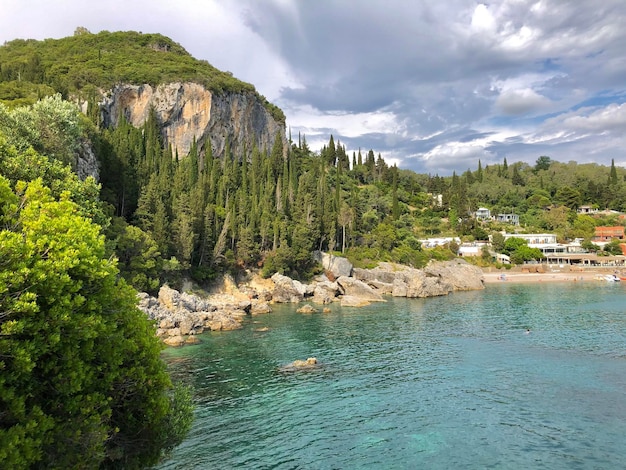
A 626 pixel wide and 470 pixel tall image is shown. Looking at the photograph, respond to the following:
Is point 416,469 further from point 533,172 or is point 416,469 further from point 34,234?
point 533,172

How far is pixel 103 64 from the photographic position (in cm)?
9056

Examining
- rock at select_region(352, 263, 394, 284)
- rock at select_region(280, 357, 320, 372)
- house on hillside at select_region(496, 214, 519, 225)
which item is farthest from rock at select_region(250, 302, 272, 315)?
house on hillside at select_region(496, 214, 519, 225)

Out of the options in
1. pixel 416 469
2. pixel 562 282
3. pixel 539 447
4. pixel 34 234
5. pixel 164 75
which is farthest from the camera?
pixel 164 75

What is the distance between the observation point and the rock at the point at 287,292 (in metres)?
52.2

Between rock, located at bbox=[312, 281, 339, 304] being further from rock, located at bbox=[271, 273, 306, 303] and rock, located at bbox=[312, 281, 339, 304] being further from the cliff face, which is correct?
the cliff face

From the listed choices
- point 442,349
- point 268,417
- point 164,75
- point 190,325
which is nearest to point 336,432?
point 268,417

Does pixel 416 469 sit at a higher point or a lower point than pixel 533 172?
lower

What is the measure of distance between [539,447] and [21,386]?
15732mm

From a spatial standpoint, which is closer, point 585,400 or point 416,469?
point 416,469

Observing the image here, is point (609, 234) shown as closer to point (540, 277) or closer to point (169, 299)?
point (540, 277)

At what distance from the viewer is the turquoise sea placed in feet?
48.8

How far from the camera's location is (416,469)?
13.9 m

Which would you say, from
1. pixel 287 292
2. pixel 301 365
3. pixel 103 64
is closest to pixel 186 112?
pixel 103 64

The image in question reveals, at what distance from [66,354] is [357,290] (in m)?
48.6
